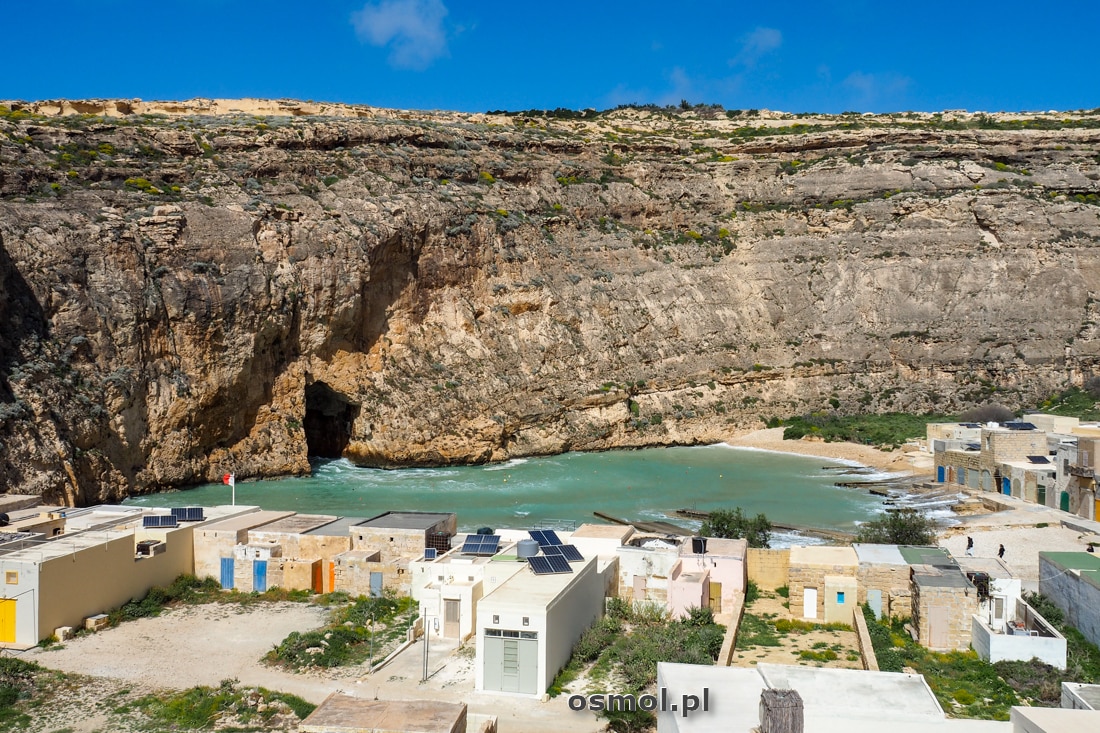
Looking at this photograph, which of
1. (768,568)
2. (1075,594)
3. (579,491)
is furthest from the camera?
(579,491)

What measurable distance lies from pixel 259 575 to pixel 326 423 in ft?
87.5

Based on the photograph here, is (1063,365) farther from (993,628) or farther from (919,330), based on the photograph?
(993,628)

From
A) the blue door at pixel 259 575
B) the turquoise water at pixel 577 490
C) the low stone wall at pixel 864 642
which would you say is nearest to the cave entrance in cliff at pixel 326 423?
the turquoise water at pixel 577 490

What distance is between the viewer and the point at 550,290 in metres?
51.6

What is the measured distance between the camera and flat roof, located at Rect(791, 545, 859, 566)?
21.6 metres

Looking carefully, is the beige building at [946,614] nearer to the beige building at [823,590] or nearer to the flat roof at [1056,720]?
the beige building at [823,590]

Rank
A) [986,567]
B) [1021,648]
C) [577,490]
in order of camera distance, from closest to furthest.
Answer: [1021,648] < [986,567] < [577,490]

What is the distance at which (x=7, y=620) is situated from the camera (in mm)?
18797

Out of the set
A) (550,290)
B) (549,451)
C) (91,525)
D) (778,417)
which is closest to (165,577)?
(91,525)

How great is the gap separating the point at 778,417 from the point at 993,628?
116 feet

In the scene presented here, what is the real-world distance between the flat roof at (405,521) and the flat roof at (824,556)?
895cm

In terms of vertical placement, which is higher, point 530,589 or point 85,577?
point 530,589

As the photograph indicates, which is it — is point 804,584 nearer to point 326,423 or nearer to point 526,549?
point 526,549

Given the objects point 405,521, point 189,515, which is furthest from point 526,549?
point 189,515
